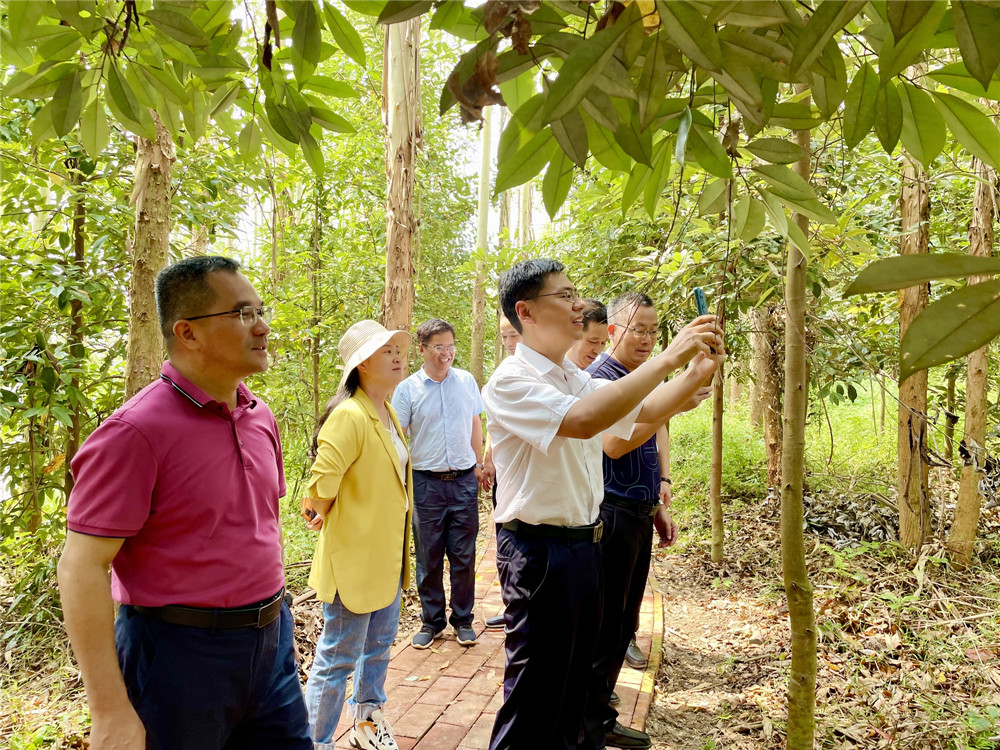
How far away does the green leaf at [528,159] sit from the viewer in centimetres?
95

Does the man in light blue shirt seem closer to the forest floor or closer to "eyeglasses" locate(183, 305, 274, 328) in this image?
the forest floor

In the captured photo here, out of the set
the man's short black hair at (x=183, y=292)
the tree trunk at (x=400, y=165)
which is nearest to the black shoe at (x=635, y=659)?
the tree trunk at (x=400, y=165)

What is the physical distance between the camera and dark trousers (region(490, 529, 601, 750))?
2225 mm

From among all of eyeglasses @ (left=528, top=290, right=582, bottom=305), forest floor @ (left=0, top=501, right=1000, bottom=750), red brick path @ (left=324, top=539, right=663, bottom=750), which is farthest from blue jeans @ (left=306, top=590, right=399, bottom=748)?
eyeglasses @ (left=528, top=290, right=582, bottom=305)

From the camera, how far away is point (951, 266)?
50 cm

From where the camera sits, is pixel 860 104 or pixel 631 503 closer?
pixel 860 104

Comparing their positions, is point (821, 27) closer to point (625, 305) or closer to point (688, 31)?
point (688, 31)

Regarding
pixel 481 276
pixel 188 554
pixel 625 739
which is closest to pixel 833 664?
pixel 625 739

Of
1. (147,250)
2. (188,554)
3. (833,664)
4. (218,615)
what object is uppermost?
(147,250)

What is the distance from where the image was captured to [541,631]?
7.30 ft

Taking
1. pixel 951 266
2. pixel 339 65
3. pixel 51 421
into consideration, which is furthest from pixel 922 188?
pixel 339 65

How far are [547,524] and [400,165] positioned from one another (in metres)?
3.30

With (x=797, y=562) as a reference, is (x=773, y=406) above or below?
above

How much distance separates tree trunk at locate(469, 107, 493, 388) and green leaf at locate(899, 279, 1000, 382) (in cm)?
697
